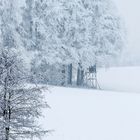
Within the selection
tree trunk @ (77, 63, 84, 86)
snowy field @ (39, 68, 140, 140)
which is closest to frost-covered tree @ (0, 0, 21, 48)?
snowy field @ (39, 68, 140, 140)

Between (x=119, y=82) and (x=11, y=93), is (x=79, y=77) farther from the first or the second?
(x=11, y=93)

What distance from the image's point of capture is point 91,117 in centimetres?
1892

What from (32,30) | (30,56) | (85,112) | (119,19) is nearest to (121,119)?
(85,112)

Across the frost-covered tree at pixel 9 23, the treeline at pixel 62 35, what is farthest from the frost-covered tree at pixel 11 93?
the treeline at pixel 62 35

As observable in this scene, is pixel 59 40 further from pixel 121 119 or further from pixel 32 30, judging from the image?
pixel 121 119

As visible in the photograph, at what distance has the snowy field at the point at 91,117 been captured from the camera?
1555 centimetres

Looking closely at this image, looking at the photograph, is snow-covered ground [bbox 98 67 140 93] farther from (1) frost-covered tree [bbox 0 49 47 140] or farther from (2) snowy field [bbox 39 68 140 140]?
(1) frost-covered tree [bbox 0 49 47 140]

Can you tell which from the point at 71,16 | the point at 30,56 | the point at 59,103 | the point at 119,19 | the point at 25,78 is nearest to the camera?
the point at 25,78

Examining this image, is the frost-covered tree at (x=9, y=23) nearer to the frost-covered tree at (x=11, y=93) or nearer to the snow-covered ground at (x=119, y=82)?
the snow-covered ground at (x=119, y=82)

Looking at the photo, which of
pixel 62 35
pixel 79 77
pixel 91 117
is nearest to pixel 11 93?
pixel 91 117

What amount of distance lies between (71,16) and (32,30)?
3071 millimetres

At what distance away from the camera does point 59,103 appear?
848 inches

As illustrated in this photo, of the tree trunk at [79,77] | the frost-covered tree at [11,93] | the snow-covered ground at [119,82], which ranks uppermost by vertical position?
the frost-covered tree at [11,93]

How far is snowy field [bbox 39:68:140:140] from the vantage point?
51.0ft
